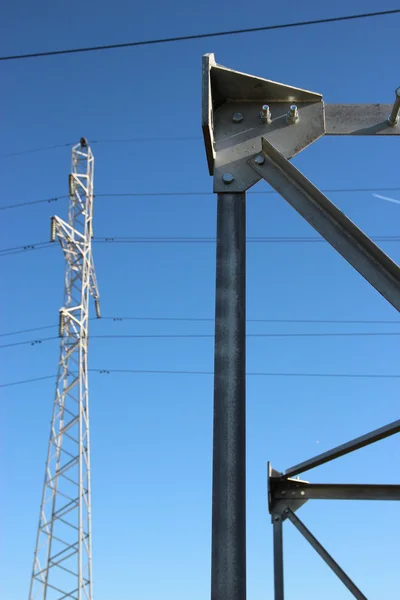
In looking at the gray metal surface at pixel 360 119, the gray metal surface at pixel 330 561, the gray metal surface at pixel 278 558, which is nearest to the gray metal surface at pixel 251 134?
the gray metal surface at pixel 360 119

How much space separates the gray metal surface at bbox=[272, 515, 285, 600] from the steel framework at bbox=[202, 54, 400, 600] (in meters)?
3.34

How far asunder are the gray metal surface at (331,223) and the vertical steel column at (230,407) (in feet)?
0.71

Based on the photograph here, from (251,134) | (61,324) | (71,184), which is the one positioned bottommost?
(251,134)

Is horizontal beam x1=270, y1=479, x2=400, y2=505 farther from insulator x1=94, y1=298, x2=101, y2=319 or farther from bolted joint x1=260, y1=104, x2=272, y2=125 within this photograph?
insulator x1=94, y1=298, x2=101, y2=319

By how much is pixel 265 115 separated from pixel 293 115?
140 millimetres

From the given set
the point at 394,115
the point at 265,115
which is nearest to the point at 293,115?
the point at 265,115

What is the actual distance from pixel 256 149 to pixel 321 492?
3603 millimetres

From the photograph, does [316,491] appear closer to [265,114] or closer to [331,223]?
[331,223]

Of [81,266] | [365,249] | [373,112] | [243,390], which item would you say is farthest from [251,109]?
[81,266]

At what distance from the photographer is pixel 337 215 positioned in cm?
302

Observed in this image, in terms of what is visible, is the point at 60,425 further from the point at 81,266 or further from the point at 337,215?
the point at 337,215

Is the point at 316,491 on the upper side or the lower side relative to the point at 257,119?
lower

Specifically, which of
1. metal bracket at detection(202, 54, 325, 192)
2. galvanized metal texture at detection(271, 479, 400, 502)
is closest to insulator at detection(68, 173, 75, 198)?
galvanized metal texture at detection(271, 479, 400, 502)

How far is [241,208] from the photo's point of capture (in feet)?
10.3
